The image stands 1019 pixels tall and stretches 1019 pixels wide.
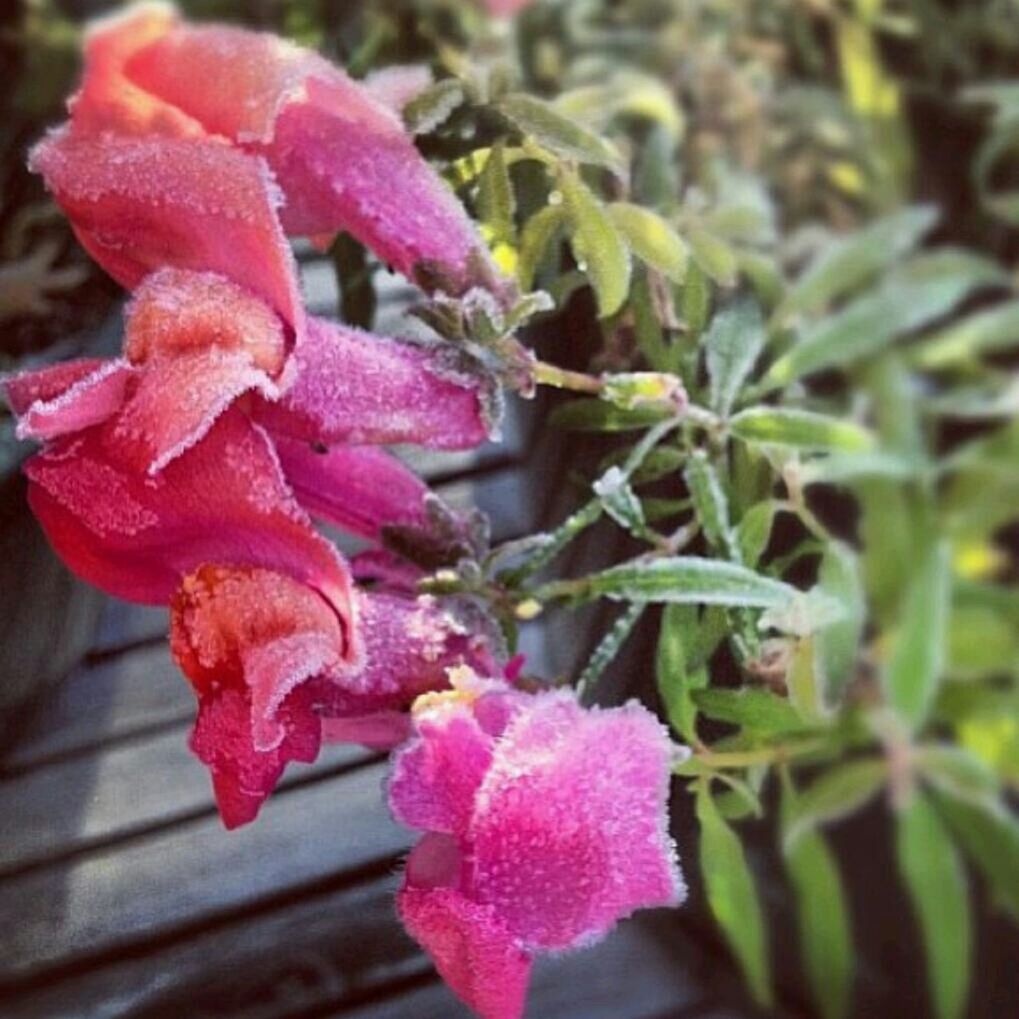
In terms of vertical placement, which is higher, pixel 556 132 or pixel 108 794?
pixel 556 132

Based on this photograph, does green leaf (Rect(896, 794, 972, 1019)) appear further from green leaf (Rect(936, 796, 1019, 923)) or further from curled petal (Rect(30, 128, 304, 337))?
curled petal (Rect(30, 128, 304, 337))

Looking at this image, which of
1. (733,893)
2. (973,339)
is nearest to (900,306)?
(973,339)

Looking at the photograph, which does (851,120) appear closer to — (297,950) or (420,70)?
(420,70)

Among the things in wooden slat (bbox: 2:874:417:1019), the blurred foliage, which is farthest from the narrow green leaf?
wooden slat (bbox: 2:874:417:1019)

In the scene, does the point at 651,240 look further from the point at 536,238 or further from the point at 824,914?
the point at 824,914

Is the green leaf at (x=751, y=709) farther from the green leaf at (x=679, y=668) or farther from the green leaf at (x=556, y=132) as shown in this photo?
the green leaf at (x=556, y=132)

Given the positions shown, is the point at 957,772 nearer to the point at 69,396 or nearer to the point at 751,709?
the point at 751,709

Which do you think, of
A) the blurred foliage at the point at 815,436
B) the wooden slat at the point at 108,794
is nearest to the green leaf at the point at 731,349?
the blurred foliage at the point at 815,436
